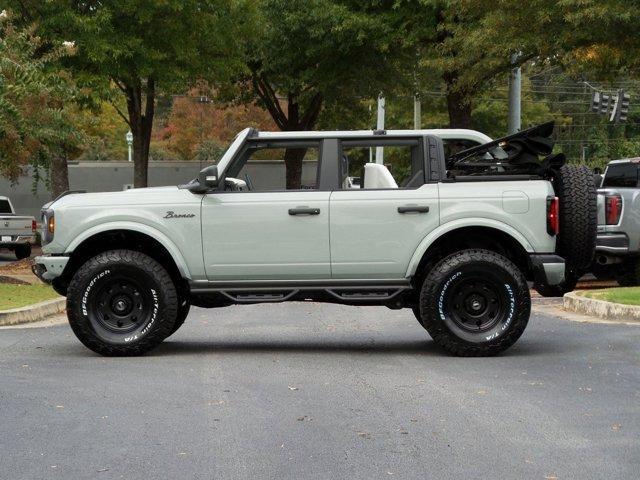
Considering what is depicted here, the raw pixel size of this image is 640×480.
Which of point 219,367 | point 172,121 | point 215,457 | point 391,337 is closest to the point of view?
point 215,457

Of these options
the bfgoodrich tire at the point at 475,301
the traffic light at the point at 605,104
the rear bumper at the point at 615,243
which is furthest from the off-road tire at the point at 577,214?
the traffic light at the point at 605,104

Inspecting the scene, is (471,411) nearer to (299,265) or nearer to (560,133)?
(299,265)

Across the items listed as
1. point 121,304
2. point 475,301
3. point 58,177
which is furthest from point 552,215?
point 58,177

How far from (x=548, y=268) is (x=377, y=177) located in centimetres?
189

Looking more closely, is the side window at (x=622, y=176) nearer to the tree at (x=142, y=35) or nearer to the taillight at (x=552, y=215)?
the taillight at (x=552, y=215)

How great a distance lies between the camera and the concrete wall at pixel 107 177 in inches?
1813

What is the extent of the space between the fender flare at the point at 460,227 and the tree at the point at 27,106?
989 centimetres

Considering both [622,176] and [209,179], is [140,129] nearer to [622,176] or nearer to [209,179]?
[622,176]

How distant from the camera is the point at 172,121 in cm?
6956

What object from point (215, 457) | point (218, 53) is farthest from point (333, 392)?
point (218, 53)

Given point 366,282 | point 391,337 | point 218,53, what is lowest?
point 391,337

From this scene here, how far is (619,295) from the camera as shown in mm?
15320

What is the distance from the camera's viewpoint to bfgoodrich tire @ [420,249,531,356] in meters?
10.6

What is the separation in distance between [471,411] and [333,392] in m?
1.22
